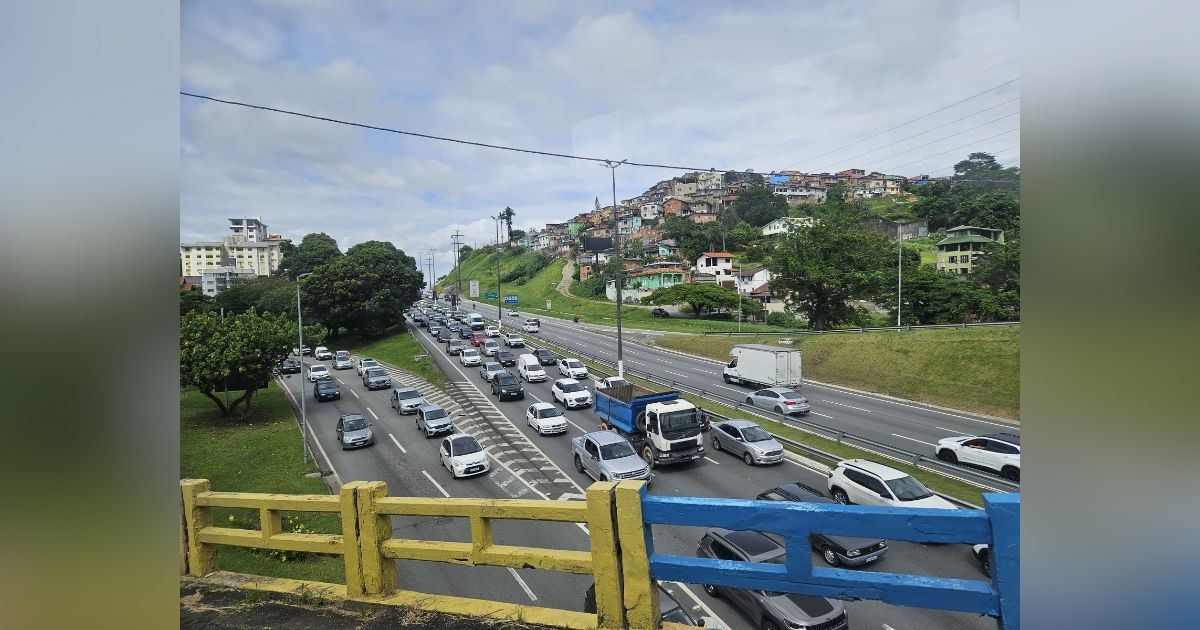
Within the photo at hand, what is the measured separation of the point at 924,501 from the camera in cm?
1152

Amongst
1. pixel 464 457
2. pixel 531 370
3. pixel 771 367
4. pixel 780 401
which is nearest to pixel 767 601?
pixel 464 457

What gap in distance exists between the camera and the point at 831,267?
41.7 m

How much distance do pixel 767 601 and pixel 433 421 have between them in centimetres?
1589

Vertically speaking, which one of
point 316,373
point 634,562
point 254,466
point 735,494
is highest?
point 634,562

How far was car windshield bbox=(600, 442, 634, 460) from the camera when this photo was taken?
15.0 metres

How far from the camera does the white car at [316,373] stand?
92.9 feet

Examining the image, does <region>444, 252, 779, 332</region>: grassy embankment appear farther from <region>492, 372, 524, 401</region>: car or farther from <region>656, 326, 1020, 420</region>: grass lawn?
<region>492, 372, 524, 401</region>: car

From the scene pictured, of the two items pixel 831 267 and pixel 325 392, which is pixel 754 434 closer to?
pixel 325 392

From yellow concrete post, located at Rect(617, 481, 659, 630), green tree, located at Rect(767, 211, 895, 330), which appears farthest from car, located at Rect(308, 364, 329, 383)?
green tree, located at Rect(767, 211, 895, 330)
